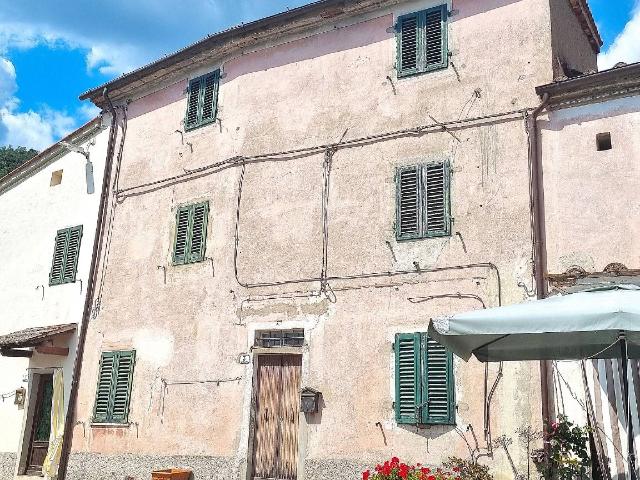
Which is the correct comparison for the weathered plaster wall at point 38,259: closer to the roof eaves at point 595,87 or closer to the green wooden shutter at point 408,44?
the green wooden shutter at point 408,44

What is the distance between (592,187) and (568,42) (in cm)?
340

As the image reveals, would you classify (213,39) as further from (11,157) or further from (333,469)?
(11,157)

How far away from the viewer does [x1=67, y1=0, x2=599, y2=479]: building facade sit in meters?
9.88

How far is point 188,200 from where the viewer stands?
13.4m

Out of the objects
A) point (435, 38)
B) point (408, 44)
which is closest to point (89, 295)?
point (408, 44)

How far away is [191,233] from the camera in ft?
42.7

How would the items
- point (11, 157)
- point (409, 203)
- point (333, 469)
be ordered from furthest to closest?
1. point (11, 157)
2. point (409, 203)
3. point (333, 469)

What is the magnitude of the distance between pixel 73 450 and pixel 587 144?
35.4ft

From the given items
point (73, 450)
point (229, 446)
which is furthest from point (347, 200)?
point (73, 450)

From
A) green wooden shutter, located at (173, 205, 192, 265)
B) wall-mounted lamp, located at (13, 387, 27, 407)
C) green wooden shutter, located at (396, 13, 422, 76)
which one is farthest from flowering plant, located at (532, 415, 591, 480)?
wall-mounted lamp, located at (13, 387, 27, 407)

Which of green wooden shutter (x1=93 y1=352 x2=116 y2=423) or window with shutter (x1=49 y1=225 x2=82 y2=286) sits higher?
window with shutter (x1=49 y1=225 x2=82 y2=286)

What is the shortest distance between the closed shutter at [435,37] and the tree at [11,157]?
29040 mm

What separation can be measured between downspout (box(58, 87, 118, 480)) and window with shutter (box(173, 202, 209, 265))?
232 centimetres

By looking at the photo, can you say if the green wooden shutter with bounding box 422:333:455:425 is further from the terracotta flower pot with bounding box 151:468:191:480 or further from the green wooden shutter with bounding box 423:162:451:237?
the terracotta flower pot with bounding box 151:468:191:480
